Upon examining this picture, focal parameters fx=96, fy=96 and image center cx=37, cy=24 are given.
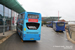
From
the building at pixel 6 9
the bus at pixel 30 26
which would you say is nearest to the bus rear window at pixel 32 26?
the bus at pixel 30 26

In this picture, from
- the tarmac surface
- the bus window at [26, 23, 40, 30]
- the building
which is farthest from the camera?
the building

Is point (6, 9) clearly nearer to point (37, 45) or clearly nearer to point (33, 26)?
point (33, 26)

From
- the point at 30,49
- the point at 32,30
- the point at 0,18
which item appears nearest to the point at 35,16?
the point at 32,30

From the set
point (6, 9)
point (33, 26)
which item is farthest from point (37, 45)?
point (6, 9)

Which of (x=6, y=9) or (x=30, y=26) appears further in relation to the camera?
(x=6, y=9)

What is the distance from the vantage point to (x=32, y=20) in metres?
11.9

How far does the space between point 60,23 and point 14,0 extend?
48.0 feet

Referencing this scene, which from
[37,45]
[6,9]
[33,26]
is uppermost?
[6,9]

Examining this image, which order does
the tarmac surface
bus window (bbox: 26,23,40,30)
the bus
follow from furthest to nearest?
bus window (bbox: 26,23,40,30)
the bus
the tarmac surface

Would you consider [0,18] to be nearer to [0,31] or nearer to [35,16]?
[0,31]

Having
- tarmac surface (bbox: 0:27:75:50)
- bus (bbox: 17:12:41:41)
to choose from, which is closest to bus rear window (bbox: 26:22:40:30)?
bus (bbox: 17:12:41:41)

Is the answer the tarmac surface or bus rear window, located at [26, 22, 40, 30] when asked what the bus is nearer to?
bus rear window, located at [26, 22, 40, 30]

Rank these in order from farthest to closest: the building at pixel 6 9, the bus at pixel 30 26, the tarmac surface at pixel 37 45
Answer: the building at pixel 6 9, the bus at pixel 30 26, the tarmac surface at pixel 37 45

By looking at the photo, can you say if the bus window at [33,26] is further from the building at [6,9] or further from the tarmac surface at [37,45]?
the building at [6,9]
